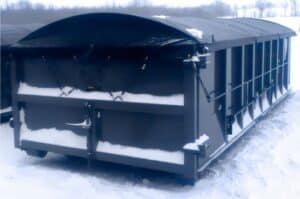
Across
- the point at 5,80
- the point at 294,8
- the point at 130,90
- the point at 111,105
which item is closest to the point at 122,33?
the point at 130,90

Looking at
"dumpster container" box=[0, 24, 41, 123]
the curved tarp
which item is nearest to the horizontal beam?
the curved tarp

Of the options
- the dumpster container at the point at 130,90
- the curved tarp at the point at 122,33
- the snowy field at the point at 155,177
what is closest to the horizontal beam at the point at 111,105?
the dumpster container at the point at 130,90

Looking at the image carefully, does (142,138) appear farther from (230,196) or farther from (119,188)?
(230,196)

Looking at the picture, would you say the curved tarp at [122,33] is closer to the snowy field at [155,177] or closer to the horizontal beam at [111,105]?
the horizontal beam at [111,105]

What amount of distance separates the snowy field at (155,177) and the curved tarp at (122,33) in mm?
1538

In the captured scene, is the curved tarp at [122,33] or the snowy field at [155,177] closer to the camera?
the curved tarp at [122,33]

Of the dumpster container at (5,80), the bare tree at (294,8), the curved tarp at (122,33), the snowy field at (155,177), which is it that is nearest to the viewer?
the curved tarp at (122,33)

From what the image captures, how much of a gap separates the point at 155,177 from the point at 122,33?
172cm

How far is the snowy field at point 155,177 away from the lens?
4.74 metres

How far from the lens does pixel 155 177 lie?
529cm

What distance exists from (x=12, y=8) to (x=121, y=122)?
693cm

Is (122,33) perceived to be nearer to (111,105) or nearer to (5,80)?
(111,105)

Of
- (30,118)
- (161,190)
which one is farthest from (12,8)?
(161,190)

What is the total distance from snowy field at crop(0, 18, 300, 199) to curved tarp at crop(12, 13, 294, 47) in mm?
1538
